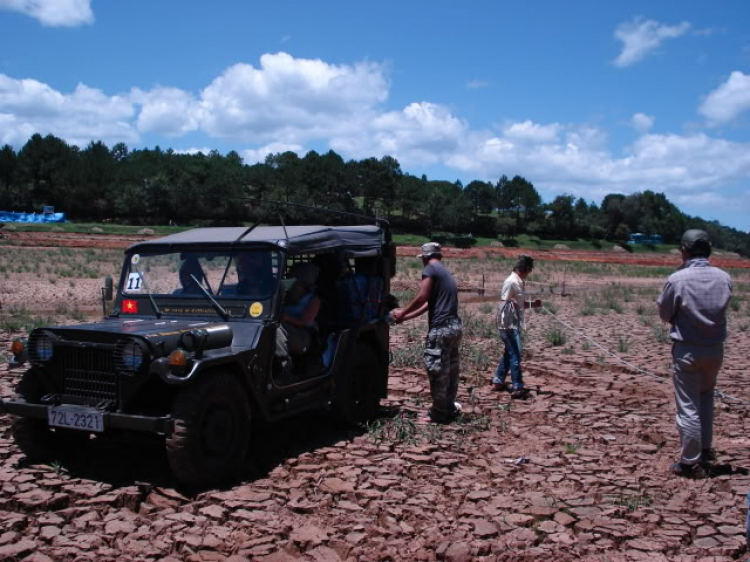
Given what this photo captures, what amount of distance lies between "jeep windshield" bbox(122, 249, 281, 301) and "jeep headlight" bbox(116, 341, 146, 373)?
1231 mm

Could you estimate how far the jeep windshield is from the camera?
667 centimetres

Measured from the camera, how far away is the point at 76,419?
564 centimetres

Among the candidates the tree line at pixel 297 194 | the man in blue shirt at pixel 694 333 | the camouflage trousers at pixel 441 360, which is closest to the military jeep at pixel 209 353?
the camouflage trousers at pixel 441 360

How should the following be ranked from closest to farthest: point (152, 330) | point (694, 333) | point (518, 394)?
point (152, 330) < point (694, 333) < point (518, 394)

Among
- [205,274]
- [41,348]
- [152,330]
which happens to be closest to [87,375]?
[41,348]

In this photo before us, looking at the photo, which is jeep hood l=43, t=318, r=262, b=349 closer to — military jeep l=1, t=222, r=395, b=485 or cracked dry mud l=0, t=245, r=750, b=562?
military jeep l=1, t=222, r=395, b=485

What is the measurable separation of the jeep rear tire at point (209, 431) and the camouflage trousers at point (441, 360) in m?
2.44

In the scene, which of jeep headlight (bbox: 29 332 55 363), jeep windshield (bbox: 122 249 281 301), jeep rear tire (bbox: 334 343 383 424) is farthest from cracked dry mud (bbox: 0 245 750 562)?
jeep windshield (bbox: 122 249 281 301)

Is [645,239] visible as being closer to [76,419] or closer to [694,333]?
[694,333]

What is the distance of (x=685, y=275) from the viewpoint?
6453 mm

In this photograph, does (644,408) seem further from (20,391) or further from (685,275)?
(20,391)

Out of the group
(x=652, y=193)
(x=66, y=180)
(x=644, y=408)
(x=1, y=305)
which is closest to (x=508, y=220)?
(x=66, y=180)

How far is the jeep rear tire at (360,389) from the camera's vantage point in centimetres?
755

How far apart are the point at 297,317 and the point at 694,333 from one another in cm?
354
